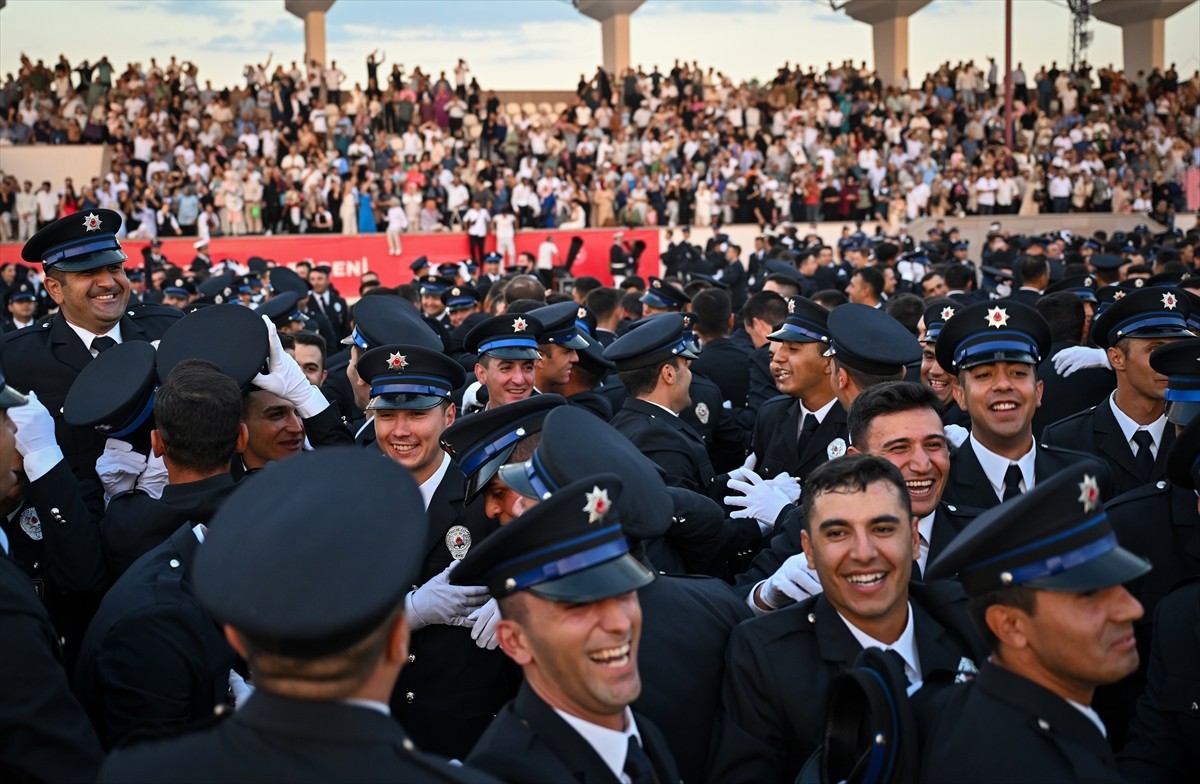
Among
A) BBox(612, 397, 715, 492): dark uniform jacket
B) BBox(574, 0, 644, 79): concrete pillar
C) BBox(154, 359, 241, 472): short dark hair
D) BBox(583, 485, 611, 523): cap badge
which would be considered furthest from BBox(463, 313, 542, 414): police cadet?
BBox(574, 0, 644, 79): concrete pillar

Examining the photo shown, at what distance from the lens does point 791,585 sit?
12.3 feet

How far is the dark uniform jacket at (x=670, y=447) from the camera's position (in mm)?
5371

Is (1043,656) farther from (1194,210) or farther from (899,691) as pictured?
(1194,210)

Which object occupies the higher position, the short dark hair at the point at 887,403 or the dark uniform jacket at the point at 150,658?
the short dark hair at the point at 887,403

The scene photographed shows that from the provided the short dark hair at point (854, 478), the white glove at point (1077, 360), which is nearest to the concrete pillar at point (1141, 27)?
the white glove at point (1077, 360)

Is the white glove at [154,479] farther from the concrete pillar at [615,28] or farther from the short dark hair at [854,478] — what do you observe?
the concrete pillar at [615,28]

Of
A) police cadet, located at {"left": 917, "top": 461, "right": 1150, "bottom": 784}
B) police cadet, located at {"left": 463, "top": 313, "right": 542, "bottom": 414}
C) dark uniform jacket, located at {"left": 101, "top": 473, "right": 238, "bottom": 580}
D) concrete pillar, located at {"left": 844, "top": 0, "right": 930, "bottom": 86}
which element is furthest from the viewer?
concrete pillar, located at {"left": 844, "top": 0, "right": 930, "bottom": 86}

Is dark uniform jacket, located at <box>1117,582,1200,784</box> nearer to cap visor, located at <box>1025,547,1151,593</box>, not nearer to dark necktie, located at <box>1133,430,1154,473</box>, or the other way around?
cap visor, located at <box>1025,547,1151,593</box>

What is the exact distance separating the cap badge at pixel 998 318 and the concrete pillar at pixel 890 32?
1519 inches

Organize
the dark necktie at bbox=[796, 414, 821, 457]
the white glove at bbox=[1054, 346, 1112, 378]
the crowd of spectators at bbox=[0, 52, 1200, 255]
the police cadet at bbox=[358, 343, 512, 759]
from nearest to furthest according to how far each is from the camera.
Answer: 1. the police cadet at bbox=[358, 343, 512, 759]
2. the dark necktie at bbox=[796, 414, 821, 457]
3. the white glove at bbox=[1054, 346, 1112, 378]
4. the crowd of spectators at bbox=[0, 52, 1200, 255]

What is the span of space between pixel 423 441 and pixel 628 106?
1303 inches

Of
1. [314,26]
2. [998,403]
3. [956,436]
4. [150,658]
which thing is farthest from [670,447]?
[314,26]

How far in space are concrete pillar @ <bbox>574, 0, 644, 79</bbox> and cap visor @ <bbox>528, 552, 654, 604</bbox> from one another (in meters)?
38.7

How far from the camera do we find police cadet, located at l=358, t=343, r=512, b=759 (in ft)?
→ 12.4
